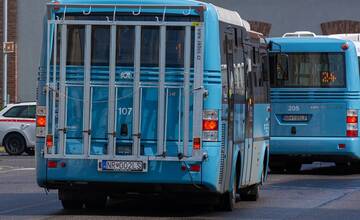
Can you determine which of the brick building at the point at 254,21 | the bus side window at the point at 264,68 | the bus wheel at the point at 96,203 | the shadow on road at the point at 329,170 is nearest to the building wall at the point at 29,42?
the brick building at the point at 254,21

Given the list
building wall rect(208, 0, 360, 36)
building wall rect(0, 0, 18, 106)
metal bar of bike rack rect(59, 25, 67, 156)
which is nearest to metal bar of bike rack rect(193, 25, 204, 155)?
metal bar of bike rack rect(59, 25, 67, 156)

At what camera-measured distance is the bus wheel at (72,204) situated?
15.2 m

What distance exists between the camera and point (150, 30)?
14078 millimetres

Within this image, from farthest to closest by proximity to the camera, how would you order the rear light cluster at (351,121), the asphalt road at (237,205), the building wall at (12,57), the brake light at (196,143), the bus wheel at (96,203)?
the building wall at (12,57) → the rear light cluster at (351,121) → the bus wheel at (96,203) → the asphalt road at (237,205) → the brake light at (196,143)

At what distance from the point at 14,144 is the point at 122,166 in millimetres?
19732

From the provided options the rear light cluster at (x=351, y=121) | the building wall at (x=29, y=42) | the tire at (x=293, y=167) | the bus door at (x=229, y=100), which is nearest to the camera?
the bus door at (x=229, y=100)

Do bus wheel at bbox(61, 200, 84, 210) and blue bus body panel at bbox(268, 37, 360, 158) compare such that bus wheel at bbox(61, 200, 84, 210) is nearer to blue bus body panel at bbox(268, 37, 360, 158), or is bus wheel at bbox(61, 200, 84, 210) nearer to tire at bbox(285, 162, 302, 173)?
blue bus body panel at bbox(268, 37, 360, 158)

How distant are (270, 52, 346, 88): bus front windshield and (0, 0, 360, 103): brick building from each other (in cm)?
1633

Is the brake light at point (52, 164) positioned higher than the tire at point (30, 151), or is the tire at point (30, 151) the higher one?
the brake light at point (52, 164)

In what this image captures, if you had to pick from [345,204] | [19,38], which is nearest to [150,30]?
[345,204]

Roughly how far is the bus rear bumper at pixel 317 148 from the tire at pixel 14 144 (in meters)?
11.0

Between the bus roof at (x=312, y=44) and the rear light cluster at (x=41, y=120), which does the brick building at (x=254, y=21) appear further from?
the rear light cluster at (x=41, y=120)

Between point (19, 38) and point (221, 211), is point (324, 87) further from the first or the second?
point (19, 38)

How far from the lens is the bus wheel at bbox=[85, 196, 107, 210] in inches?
603
